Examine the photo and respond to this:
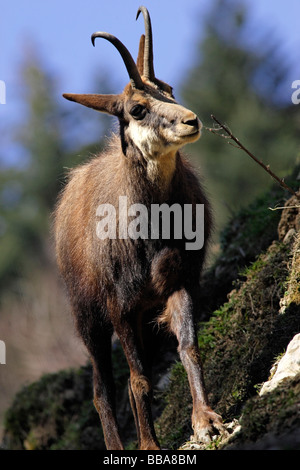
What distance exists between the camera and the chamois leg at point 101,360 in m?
7.68

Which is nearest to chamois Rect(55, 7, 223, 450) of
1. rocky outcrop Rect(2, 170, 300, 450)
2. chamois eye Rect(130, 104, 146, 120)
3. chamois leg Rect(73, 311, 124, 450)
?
chamois eye Rect(130, 104, 146, 120)

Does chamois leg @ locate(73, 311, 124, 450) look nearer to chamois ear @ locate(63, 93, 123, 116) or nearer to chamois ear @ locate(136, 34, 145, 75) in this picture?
chamois ear @ locate(63, 93, 123, 116)

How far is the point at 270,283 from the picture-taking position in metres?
8.00

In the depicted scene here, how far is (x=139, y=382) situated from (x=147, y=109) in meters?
2.39

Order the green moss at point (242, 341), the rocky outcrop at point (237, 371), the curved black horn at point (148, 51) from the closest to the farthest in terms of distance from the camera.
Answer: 1. the rocky outcrop at point (237, 371)
2. the green moss at point (242, 341)
3. the curved black horn at point (148, 51)

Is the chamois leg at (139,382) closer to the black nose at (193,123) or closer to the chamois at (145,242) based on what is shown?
the chamois at (145,242)

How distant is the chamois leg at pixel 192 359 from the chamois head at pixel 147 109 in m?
1.33

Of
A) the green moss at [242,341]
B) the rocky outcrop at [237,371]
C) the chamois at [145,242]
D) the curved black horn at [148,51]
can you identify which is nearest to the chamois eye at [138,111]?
the chamois at [145,242]

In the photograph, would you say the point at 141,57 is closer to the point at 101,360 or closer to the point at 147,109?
the point at 147,109

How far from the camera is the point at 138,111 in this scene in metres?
6.81

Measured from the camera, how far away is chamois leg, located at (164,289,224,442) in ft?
19.8


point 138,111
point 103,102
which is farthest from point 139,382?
point 103,102
